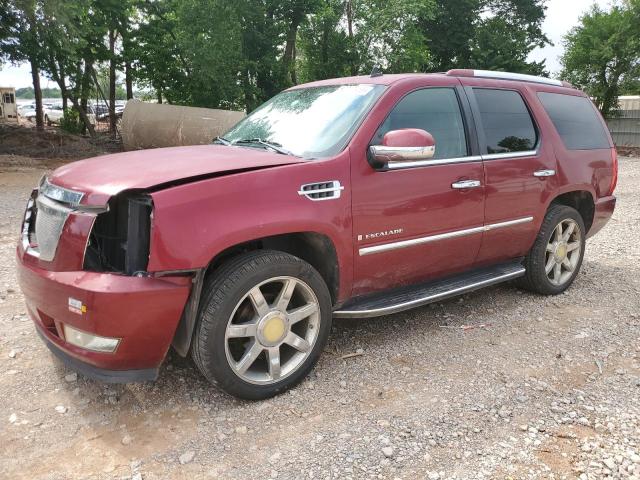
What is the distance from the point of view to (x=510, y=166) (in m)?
4.14

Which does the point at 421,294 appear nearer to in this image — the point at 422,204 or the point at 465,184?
the point at 422,204

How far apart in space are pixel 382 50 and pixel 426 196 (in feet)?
70.8

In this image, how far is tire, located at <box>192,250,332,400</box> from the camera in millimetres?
2836

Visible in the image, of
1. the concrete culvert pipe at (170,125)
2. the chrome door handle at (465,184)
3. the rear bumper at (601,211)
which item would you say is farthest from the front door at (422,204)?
the concrete culvert pipe at (170,125)

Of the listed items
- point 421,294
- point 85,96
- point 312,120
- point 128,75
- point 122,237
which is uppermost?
point 128,75

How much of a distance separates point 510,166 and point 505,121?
1.29 feet

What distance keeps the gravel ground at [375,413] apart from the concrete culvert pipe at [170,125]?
37.6 ft

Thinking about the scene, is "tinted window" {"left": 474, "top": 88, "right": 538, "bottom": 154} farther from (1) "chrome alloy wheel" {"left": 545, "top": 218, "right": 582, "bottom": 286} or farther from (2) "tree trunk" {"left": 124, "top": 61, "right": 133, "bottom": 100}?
(2) "tree trunk" {"left": 124, "top": 61, "right": 133, "bottom": 100}

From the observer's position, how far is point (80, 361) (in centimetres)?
278

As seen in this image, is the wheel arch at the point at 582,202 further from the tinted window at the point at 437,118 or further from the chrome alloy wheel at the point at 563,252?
the tinted window at the point at 437,118

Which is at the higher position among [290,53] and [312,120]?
[290,53]

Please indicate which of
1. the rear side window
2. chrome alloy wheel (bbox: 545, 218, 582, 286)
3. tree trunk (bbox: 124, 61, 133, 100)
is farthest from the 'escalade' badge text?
tree trunk (bbox: 124, 61, 133, 100)

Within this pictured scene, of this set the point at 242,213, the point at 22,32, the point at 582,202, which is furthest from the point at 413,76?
the point at 22,32

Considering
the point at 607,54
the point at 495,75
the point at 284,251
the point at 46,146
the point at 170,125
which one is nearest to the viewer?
the point at 284,251
